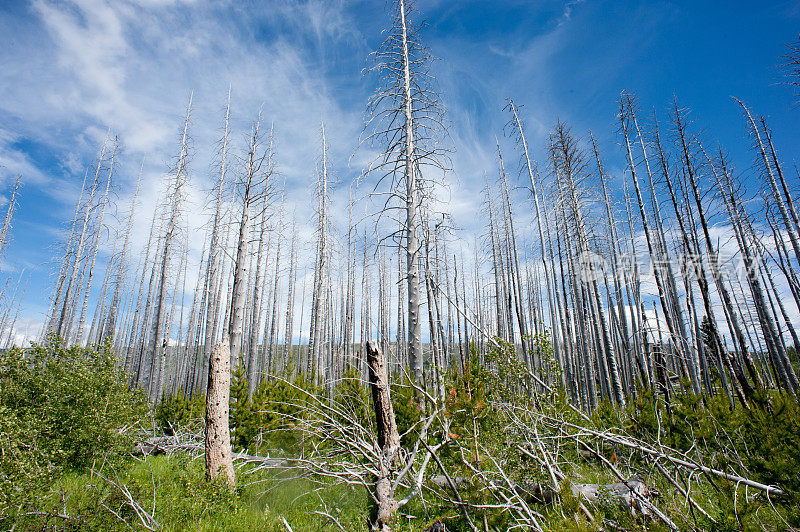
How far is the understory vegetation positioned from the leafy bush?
22mm

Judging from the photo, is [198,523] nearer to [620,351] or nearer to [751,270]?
[751,270]

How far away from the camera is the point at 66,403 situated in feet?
18.9

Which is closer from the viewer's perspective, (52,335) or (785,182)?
(52,335)

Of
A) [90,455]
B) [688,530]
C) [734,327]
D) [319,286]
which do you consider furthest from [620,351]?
[90,455]

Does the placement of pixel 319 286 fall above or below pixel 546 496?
above

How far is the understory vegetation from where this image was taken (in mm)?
2646

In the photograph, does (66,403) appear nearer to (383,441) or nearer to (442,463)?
(383,441)

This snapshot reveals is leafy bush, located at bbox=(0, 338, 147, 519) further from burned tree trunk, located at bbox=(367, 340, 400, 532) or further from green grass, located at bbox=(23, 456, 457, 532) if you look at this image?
burned tree trunk, located at bbox=(367, 340, 400, 532)

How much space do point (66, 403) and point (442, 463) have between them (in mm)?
6419

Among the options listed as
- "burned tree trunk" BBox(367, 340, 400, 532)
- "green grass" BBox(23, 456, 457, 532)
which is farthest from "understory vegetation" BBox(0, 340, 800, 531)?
"burned tree trunk" BBox(367, 340, 400, 532)

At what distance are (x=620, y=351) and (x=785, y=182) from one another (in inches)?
393

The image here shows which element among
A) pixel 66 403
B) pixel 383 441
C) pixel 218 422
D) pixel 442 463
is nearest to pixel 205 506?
pixel 218 422

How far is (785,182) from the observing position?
8.16 m

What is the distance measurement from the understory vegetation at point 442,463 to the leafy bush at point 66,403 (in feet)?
0.07
